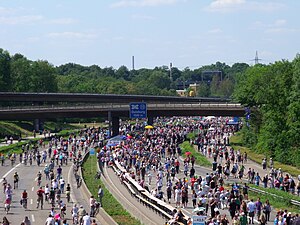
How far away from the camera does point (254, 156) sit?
84.6 m

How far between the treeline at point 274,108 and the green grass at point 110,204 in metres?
22.3

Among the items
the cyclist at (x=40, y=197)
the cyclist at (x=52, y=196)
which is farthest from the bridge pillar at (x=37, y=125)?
the cyclist at (x=40, y=197)

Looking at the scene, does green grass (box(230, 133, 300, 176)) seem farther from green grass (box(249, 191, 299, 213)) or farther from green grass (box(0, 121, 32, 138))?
green grass (box(0, 121, 32, 138))

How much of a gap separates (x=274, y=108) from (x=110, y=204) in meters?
48.2

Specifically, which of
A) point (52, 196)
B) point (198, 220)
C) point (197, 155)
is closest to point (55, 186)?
point (52, 196)

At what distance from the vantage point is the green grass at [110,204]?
38438 mm

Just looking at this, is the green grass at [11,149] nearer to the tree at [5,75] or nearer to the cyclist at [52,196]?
the cyclist at [52,196]

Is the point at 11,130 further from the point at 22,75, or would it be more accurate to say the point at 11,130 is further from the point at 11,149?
the point at 22,75

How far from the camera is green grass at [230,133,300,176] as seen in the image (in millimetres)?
68875

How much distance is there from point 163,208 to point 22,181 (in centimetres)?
2577

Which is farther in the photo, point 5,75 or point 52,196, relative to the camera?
point 5,75

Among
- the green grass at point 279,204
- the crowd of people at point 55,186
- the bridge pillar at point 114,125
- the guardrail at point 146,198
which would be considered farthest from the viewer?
the bridge pillar at point 114,125

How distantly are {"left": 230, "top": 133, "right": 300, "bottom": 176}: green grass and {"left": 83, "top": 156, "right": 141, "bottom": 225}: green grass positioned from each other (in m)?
17.9

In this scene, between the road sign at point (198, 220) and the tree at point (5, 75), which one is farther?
the tree at point (5, 75)
